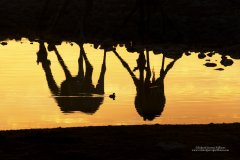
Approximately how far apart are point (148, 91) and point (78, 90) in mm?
1970

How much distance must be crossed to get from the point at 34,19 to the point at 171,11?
9.12 meters

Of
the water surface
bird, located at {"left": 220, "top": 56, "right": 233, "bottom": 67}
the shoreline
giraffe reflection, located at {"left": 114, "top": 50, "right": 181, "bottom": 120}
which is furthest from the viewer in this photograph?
bird, located at {"left": 220, "top": 56, "right": 233, "bottom": 67}

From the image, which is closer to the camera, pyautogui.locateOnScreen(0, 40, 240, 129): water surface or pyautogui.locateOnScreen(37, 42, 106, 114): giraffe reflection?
pyautogui.locateOnScreen(0, 40, 240, 129): water surface

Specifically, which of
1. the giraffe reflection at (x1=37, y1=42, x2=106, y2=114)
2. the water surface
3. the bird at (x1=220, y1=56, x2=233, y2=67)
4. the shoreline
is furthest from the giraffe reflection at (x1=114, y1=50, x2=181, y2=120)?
the shoreline

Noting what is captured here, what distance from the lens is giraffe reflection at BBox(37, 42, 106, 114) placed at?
49.8 feet

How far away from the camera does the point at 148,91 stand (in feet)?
58.1

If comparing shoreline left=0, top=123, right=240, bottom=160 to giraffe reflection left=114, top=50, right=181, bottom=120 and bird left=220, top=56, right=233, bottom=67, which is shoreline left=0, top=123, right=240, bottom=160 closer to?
giraffe reflection left=114, top=50, right=181, bottom=120

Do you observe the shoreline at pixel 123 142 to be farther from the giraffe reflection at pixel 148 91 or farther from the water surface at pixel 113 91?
the giraffe reflection at pixel 148 91

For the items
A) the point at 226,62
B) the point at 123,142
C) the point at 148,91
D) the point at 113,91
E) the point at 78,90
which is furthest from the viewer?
the point at 226,62

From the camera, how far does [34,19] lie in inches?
1674

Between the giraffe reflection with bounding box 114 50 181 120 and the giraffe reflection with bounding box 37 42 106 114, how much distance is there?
3.25 feet

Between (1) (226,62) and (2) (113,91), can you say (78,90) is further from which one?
(1) (226,62)

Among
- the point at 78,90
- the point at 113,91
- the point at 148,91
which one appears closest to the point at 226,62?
the point at 148,91

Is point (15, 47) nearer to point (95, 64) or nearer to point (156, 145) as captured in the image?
point (95, 64)
